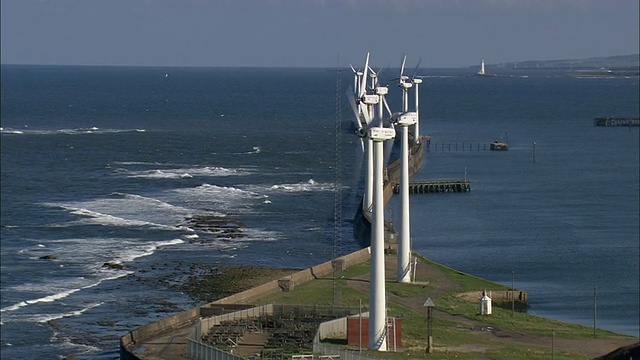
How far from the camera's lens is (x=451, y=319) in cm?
5869

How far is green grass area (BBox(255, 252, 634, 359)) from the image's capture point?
51.3 m

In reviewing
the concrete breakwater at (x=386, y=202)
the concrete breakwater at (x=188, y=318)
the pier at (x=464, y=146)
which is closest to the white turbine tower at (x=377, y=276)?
the concrete breakwater at (x=188, y=318)

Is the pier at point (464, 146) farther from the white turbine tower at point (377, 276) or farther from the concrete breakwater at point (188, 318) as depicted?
the white turbine tower at point (377, 276)

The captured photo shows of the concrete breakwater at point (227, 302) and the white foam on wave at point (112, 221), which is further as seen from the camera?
the white foam on wave at point (112, 221)

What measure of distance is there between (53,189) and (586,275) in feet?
191

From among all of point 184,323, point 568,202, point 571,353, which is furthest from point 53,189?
point 571,353

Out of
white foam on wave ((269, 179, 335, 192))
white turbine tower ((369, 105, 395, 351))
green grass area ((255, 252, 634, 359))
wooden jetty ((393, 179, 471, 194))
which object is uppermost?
white turbine tower ((369, 105, 395, 351))

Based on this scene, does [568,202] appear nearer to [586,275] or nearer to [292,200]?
[292,200]

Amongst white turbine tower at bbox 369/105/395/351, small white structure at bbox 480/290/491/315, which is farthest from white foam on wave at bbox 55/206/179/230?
white turbine tower at bbox 369/105/395/351

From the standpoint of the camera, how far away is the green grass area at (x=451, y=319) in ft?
168

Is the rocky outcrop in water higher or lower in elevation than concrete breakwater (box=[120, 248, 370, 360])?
lower

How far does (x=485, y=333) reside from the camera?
55469 mm

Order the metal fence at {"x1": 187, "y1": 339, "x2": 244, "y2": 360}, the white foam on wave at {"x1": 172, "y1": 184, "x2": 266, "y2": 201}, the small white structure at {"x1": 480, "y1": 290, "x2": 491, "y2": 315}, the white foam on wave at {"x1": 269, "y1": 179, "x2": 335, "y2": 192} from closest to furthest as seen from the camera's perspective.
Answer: the metal fence at {"x1": 187, "y1": 339, "x2": 244, "y2": 360} → the small white structure at {"x1": 480, "y1": 290, "x2": 491, "y2": 315} → the white foam on wave at {"x1": 172, "y1": 184, "x2": 266, "y2": 201} → the white foam on wave at {"x1": 269, "y1": 179, "x2": 335, "y2": 192}

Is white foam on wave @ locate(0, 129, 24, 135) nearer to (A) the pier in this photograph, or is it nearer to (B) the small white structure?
(A) the pier
